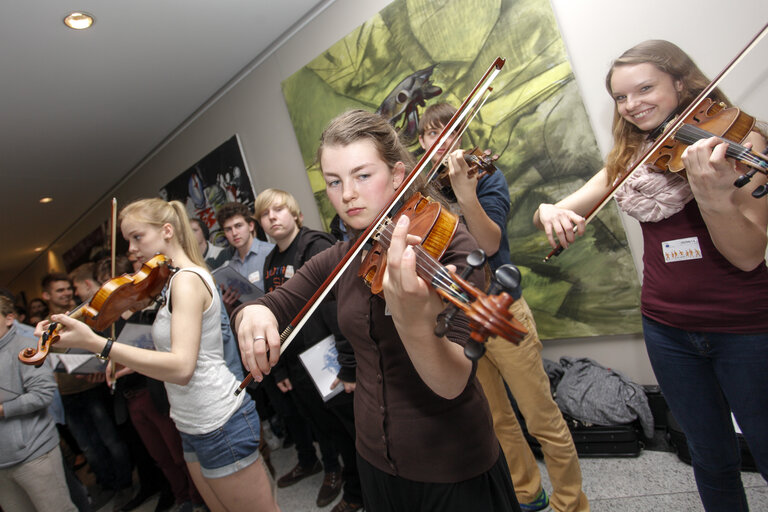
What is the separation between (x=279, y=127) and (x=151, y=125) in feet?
5.82

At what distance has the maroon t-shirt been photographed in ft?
3.82

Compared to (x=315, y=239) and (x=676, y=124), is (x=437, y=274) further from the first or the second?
(x=315, y=239)

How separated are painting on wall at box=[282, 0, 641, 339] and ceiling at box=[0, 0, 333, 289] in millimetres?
982

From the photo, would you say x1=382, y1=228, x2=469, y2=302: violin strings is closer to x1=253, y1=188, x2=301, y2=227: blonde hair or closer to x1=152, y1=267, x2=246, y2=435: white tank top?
x1=152, y1=267, x2=246, y2=435: white tank top

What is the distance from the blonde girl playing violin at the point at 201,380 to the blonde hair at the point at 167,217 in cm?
2

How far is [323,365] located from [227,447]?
1.68ft

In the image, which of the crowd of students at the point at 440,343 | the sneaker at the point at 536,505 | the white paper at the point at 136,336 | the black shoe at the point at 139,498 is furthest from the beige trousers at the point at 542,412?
the black shoe at the point at 139,498

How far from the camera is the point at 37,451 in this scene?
222 centimetres

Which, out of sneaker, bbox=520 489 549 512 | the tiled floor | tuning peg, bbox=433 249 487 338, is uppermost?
tuning peg, bbox=433 249 487 338

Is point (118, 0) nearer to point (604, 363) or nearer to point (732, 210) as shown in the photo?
point (732, 210)

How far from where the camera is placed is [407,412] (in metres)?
0.97

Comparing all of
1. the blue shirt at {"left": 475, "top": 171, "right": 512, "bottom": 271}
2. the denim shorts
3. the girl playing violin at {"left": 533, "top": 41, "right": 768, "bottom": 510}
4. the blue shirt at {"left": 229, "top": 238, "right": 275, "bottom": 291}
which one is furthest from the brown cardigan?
the blue shirt at {"left": 229, "top": 238, "right": 275, "bottom": 291}

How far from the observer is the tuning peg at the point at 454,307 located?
2.31 feet

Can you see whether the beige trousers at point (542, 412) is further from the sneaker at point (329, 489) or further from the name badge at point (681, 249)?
the sneaker at point (329, 489)
